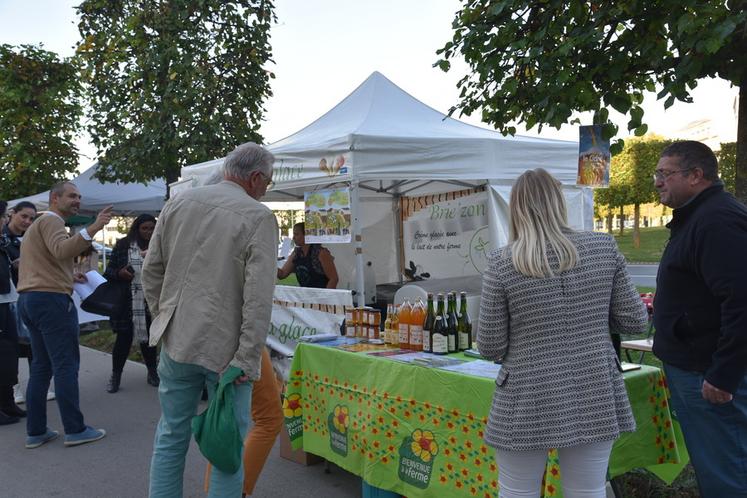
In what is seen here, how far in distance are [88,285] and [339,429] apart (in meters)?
3.52

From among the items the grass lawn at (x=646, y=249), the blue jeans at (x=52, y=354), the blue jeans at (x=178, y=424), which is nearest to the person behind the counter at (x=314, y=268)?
the blue jeans at (x=52, y=354)

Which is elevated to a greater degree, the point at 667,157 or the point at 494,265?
the point at 667,157

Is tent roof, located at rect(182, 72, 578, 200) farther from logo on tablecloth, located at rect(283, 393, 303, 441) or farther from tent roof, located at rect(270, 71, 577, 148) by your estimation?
logo on tablecloth, located at rect(283, 393, 303, 441)

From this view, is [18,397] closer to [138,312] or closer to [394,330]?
[138,312]

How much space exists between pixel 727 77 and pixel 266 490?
3211 millimetres

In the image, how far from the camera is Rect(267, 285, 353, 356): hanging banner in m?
5.17

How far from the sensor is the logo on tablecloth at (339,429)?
3.39 meters

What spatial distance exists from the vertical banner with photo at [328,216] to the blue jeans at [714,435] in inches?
125

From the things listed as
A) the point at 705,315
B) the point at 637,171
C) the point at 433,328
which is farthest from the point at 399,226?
the point at 637,171

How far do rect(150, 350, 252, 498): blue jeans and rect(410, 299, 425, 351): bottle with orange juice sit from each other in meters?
1.10

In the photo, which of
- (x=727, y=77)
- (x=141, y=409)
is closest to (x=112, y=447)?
(x=141, y=409)

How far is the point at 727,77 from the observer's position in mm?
2818

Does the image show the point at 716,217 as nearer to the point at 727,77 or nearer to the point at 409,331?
the point at 727,77

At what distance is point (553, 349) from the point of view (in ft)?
6.61
